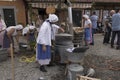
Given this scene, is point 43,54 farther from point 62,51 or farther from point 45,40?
point 62,51

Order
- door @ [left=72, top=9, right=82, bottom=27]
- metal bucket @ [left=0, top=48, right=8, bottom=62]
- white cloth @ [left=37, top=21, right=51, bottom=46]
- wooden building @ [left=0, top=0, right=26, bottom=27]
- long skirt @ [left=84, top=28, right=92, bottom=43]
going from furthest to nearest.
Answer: door @ [left=72, top=9, right=82, bottom=27] < wooden building @ [left=0, top=0, right=26, bottom=27] < long skirt @ [left=84, top=28, right=92, bottom=43] < metal bucket @ [left=0, top=48, right=8, bottom=62] < white cloth @ [left=37, top=21, right=51, bottom=46]

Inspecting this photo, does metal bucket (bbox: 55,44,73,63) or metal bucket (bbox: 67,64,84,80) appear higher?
metal bucket (bbox: 55,44,73,63)

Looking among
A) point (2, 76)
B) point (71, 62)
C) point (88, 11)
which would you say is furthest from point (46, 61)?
point (88, 11)

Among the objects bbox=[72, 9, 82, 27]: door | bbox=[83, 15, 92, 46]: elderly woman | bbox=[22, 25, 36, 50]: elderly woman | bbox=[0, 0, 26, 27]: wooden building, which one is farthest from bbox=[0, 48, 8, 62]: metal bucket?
bbox=[72, 9, 82, 27]: door

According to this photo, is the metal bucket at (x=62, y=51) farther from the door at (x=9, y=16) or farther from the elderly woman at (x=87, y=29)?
the door at (x=9, y=16)

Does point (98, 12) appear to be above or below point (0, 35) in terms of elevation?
above

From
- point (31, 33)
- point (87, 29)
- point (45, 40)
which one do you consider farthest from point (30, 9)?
point (45, 40)

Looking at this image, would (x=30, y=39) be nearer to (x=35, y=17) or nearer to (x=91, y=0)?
(x=35, y=17)

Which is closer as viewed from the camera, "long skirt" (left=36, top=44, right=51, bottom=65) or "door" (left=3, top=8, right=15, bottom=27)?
"long skirt" (left=36, top=44, right=51, bottom=65)

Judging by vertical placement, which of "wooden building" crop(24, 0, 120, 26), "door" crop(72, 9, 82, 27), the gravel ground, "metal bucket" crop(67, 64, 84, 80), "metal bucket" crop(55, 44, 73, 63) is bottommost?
the gravel ground

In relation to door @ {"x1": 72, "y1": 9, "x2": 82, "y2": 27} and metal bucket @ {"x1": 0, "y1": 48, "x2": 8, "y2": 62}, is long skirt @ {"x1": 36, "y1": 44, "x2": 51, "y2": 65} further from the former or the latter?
door @ {"x1": 72, "y1": 9, "x2": 82, "y2": 27}

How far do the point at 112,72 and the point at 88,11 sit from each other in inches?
357

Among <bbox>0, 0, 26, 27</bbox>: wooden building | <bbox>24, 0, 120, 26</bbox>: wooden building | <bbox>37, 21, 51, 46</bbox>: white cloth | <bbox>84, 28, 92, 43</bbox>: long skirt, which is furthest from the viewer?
<bbox>0, 0, 26, 27</bbox>: wooden building

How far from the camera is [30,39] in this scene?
768 cm
